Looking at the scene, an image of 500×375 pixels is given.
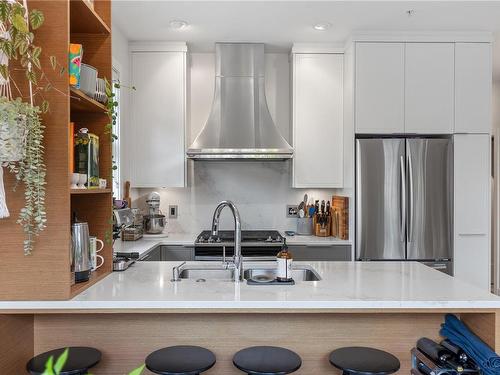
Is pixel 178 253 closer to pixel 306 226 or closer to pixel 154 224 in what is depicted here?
pixel 154 224

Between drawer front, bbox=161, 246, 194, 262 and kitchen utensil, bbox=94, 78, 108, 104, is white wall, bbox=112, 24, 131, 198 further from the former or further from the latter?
kitchen utensil, bbox=94, 78, 108, 104

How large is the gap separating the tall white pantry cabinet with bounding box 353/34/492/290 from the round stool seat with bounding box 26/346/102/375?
2.73 metres

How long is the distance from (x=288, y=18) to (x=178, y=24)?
896mm

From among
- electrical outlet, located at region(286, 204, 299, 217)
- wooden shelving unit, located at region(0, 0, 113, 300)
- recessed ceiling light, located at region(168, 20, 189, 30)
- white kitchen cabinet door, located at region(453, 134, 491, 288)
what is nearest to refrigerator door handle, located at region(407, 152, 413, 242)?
white kitchen cabinet door, located at region(453, 134, 491, 288)

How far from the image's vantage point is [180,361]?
1592 mm

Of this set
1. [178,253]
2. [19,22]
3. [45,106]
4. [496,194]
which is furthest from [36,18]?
[496,194]

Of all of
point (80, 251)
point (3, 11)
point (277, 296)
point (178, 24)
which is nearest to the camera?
point (3, 11)

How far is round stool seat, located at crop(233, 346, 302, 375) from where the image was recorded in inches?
60.8

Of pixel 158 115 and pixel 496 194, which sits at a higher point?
pixel 158 115

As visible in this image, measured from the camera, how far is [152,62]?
3.85 m

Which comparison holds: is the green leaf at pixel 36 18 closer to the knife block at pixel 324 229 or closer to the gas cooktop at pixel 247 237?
the gas cooktop at pixel 247 237

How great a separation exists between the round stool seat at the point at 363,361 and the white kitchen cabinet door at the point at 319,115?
2.31 meters

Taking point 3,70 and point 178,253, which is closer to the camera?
point 3,70

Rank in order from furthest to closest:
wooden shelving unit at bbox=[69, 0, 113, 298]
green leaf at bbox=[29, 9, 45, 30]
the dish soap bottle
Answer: wooden shelving unit at bbox=[69, 0, 113, 298] → the dish soap bottle → green leaf at bbox=[29, 9, 45, 30]
